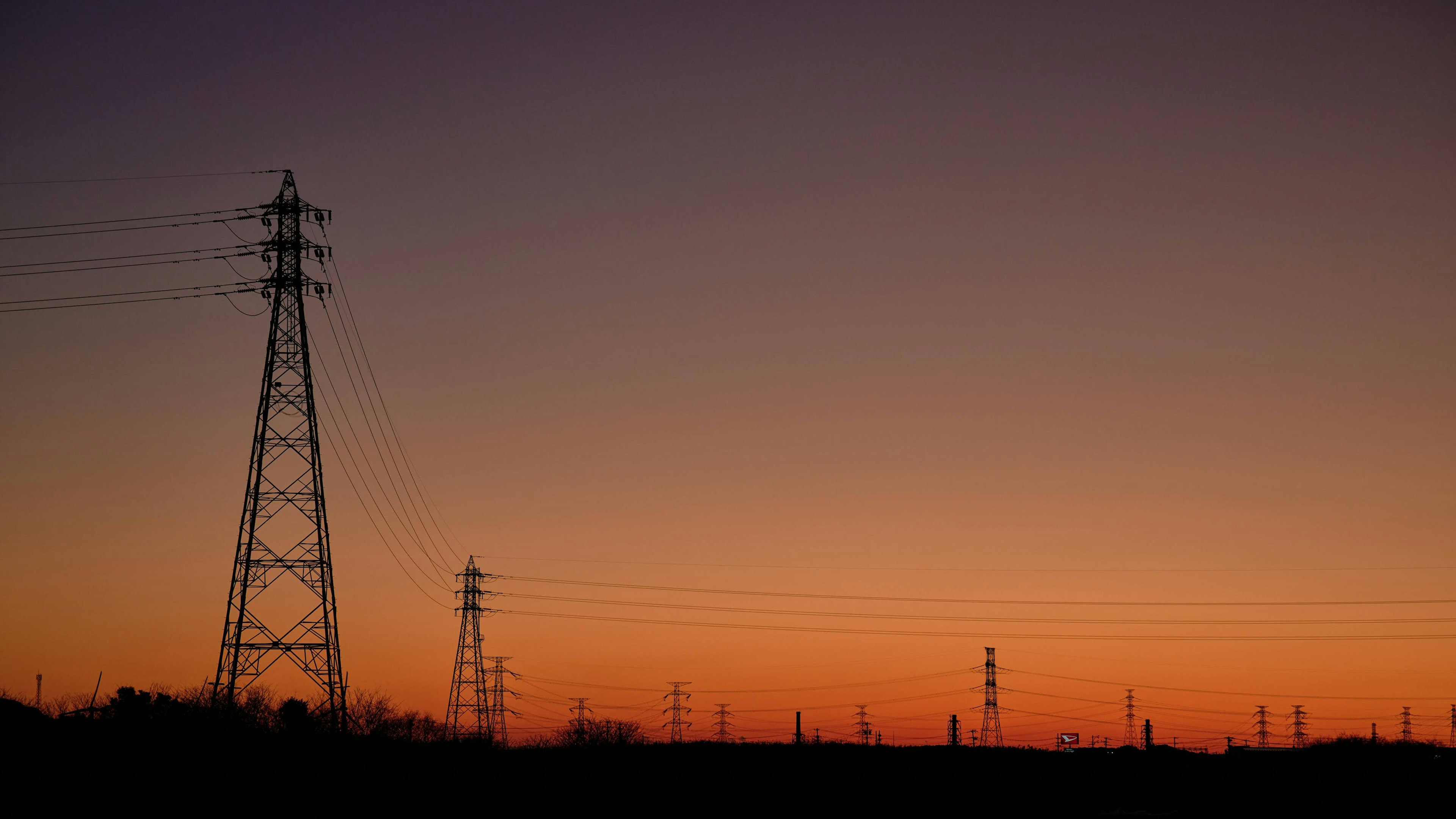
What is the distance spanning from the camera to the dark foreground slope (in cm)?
5172

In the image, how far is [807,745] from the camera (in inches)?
3140

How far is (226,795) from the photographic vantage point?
51.4 m

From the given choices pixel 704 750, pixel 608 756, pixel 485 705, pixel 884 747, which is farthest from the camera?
pixel 485 705

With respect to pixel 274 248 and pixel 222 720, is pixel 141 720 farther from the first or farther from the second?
pixel 274 248

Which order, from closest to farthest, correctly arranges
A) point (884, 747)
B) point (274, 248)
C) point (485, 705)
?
point (274, 248) < point (884, 747) < point (485, 705)

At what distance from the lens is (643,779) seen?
213ft

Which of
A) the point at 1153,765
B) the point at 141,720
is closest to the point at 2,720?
the point at 141,720

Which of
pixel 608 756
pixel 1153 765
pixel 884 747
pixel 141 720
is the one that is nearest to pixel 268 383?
pixel 141 720

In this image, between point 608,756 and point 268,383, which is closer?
point 268,383

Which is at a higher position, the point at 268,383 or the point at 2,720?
the point at 268,383

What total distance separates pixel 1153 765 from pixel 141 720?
61.3 metres

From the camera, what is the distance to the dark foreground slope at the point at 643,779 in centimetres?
5172

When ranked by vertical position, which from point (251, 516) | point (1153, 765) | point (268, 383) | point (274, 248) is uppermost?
point (274, 248)

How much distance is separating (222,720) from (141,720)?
837 centimetres
